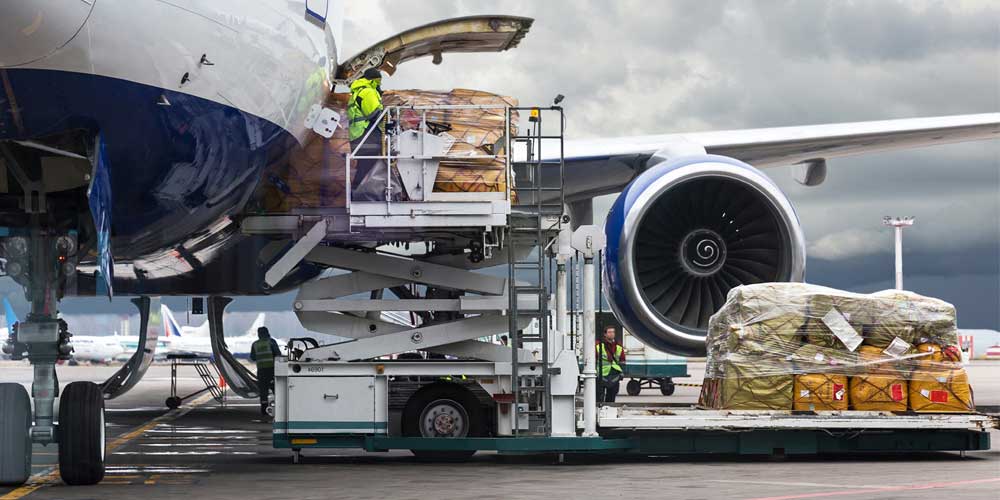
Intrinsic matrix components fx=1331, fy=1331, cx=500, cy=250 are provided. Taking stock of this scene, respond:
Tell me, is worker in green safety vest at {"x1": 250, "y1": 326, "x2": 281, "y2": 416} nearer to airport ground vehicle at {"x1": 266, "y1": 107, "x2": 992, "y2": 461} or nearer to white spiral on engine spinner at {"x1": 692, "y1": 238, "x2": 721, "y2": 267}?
airport ground vehicle at {"x1": 266, "y1": 107, "x2": 992, "y2": 461}

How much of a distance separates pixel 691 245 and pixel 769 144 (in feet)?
8.31

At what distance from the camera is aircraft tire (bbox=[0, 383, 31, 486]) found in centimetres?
907

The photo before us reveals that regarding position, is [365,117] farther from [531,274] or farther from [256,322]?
[256,322]

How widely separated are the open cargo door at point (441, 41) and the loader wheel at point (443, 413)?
268cm

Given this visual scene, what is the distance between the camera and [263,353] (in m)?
16.3

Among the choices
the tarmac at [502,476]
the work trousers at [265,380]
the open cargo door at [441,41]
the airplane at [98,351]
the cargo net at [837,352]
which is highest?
the open cargo door at [441,41]

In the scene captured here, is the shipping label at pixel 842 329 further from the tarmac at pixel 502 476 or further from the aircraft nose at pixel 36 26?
the aircraft nose at pixel 36 26

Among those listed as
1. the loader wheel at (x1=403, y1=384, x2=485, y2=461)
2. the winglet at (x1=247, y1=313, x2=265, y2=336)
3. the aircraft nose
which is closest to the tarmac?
the loader wheel at (x1=403, y1=384, x2=485, y2=461)

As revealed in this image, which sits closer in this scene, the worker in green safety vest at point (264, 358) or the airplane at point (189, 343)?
the worker in green safety vest at point (264, 358)

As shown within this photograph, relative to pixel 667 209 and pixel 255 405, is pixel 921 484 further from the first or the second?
pixel 255 405

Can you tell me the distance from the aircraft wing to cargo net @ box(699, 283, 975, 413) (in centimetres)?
227

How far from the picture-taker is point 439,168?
10258mm

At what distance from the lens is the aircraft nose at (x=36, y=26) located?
21.4 feet

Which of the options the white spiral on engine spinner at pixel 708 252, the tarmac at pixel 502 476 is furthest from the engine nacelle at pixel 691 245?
the tarmac at pixel 502 476
